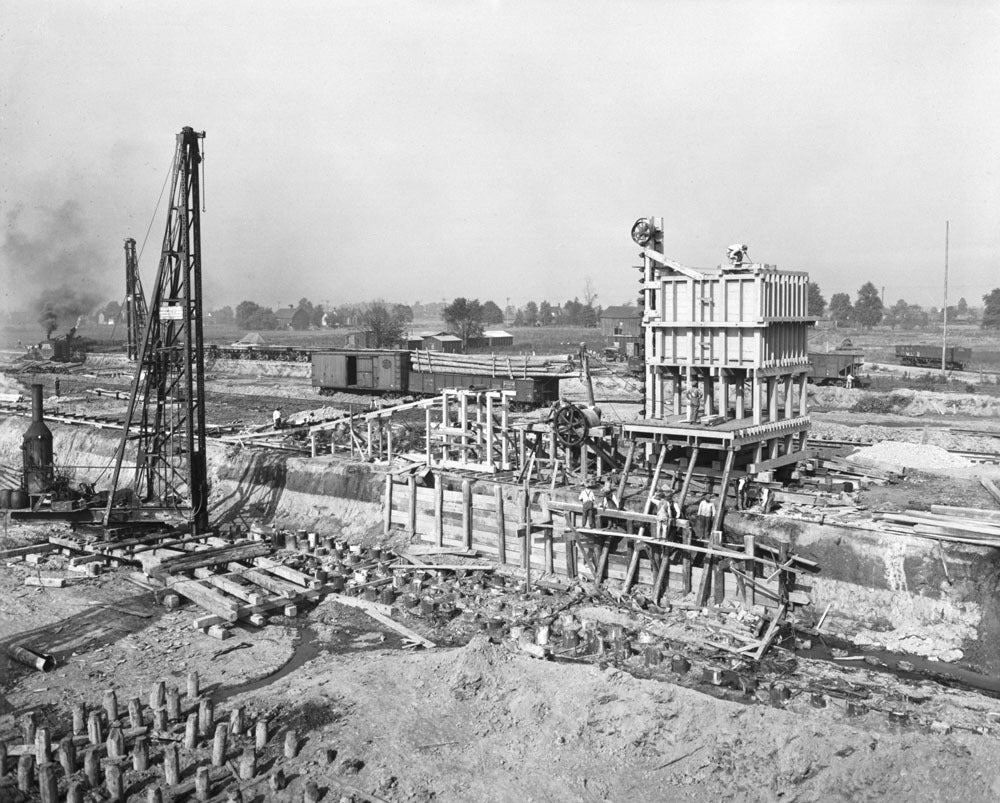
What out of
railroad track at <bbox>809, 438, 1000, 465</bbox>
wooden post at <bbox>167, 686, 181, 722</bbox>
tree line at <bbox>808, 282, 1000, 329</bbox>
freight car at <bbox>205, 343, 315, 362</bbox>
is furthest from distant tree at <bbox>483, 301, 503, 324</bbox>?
wooden post at <bbox>167, 686, 181, 722</bbox>

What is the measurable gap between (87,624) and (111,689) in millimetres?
4869

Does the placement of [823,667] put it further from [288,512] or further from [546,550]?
[288,512]

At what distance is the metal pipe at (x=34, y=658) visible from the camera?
62.3 feet

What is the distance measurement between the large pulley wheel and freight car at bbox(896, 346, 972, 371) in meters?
44.6

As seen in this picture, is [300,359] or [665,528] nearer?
[665,528]

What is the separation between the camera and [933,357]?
216 feet

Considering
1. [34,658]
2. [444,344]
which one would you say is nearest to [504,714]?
[34,658]

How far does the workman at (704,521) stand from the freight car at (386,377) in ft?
71.4

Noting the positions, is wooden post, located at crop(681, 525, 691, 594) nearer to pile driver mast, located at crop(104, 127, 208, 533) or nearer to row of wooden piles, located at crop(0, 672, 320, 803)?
row of wooden piles, located at crop(0, 672, 320, 803)

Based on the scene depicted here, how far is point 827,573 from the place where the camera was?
824 inches

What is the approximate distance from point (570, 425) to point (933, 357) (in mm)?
48909

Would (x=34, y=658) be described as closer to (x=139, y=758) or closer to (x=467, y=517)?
(x=139, y=758)

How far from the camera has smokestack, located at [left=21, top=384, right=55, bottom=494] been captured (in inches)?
1208

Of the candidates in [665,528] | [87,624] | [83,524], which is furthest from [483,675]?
[83,524]
